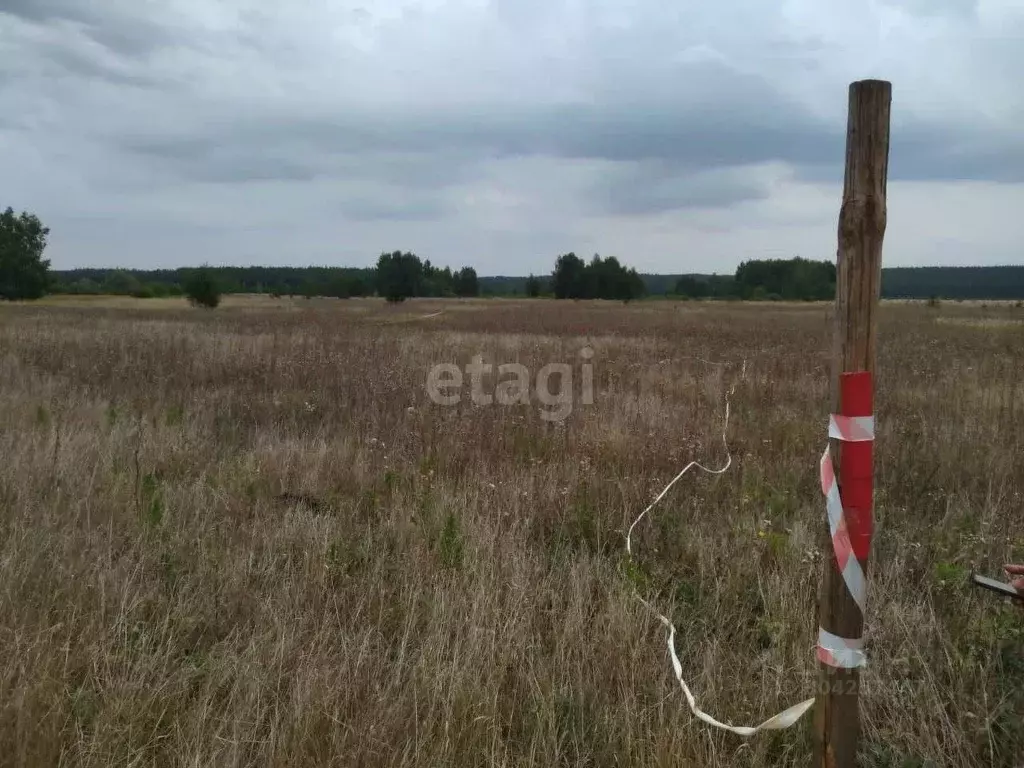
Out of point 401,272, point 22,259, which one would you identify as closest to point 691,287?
point 401,272

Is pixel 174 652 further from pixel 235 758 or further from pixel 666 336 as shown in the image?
pixel 666 336

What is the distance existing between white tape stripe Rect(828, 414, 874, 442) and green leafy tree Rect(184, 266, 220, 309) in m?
60.4

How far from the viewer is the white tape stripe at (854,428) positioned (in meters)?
2.09

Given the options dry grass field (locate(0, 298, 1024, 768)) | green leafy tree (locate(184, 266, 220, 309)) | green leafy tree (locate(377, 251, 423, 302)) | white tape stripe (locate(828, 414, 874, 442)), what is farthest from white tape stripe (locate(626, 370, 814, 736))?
green leafy tree (locate(377, 251, 423, 302))

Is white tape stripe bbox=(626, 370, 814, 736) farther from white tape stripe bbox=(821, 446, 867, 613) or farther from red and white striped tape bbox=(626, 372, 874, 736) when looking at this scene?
white tape stripe bbox=(821, 446, 867, 613)

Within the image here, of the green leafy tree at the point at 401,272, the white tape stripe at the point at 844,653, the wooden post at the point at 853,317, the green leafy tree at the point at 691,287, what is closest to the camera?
the wooden post at the point at 853,317

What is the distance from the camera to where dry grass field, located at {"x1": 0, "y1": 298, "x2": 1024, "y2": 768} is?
102 inches

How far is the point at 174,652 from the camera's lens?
9.96 feet

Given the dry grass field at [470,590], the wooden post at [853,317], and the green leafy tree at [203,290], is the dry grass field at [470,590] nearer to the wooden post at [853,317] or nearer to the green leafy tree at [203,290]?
the wooden post at [853,317]

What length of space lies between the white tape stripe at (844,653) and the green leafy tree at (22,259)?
283 ft

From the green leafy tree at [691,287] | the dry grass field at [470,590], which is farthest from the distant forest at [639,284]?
the dry grass field at [470,590]

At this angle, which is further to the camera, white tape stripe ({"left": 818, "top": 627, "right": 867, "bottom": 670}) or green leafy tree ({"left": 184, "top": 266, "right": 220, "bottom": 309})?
green leafy tree ({"left": 184, "top": 266, "right": 220, "bottom": 309})

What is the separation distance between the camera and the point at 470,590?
3443mm

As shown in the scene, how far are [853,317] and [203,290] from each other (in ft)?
202
